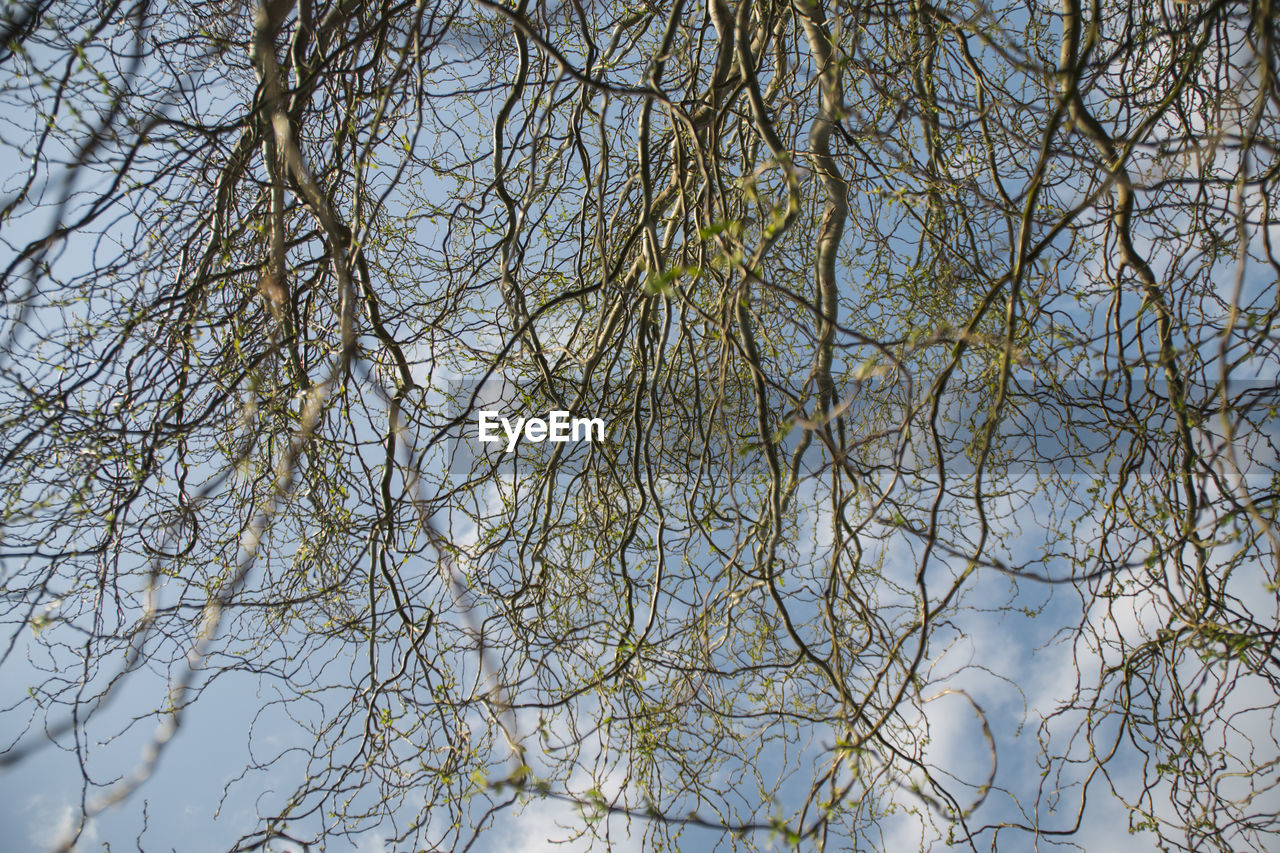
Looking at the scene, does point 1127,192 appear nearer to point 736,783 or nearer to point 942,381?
point 942,381

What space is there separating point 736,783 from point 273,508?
148 cm

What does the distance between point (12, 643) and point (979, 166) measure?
2.37 meters

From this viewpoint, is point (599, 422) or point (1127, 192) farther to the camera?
point (599, 422)

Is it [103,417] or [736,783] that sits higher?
[103,417]

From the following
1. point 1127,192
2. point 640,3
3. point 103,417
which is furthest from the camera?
point 640,3

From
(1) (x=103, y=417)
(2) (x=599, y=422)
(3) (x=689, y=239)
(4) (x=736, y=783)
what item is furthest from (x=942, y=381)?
(1) (x=103, y=417)

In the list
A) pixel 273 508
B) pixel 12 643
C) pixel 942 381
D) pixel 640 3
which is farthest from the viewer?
pixel 640 3

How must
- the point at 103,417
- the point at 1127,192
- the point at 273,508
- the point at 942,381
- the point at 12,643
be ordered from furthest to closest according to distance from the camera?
the point at 103,417 < the point at 12,643 < the point at 1127,192 < the point at 942,381 < the point at 273,508

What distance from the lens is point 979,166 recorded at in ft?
6.74

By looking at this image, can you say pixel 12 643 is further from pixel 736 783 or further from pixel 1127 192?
pixel 1127 192

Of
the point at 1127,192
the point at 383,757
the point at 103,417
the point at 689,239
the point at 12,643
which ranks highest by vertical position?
the point at 689,239

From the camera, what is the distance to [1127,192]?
1309mm

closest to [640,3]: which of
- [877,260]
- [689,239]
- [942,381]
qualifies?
[689,239]

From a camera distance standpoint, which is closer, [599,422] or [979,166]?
[599,422]
